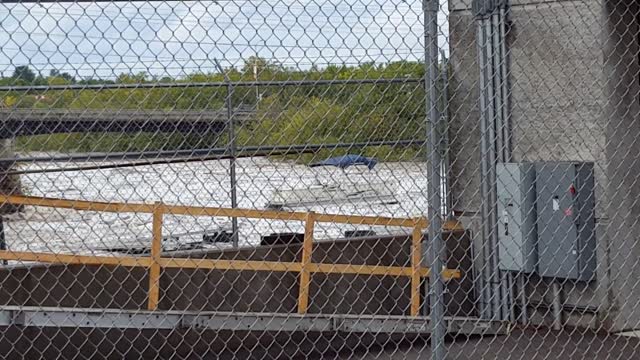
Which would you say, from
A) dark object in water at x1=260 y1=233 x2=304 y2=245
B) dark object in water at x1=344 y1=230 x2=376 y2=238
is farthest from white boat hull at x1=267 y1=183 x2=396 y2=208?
dark object in water at x1=260 y1=233 x2=304 y2=245

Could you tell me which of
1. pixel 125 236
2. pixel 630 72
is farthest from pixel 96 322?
pixel 630 72

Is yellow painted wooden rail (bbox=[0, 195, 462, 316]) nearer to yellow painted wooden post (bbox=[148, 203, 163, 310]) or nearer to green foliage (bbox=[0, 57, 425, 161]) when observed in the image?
yellow painted wooden post (bbox=[148, 203, 163, 310])

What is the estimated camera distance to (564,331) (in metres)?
9.89

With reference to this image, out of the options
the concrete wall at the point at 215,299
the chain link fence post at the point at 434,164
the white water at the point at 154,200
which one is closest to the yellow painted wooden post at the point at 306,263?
the concrete wall at the point at 215,299

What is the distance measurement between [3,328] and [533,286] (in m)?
4.92

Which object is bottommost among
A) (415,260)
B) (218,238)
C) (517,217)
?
(415,260)

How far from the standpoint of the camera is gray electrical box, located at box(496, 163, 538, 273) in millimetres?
9617

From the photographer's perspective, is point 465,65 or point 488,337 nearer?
point 488,337

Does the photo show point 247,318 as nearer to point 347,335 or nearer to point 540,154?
point 347,335

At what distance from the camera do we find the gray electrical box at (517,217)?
9.62 meters

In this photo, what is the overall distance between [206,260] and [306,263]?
39.5 inches

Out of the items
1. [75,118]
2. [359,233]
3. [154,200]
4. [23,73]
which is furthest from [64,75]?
[359,233]

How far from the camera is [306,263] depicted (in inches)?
345

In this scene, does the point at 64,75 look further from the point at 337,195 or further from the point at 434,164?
the point at 337,195
